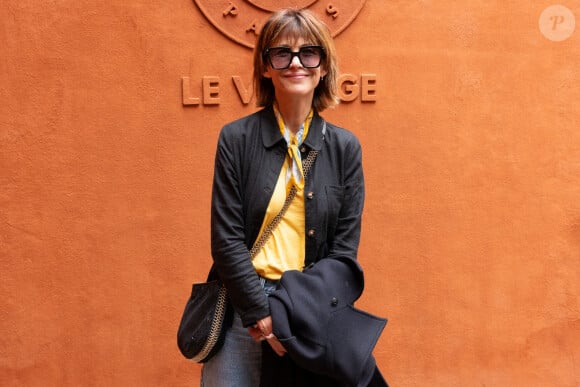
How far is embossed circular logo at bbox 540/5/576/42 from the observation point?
16.5 feet

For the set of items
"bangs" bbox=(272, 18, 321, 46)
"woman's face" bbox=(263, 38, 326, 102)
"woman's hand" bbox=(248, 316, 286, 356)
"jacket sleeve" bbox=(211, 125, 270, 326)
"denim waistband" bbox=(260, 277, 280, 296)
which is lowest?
"woman's hand" bbox=(248, 316, 286, 356)

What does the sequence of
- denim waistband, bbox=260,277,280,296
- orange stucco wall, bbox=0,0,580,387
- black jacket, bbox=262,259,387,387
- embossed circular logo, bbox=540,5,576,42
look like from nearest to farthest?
black jacket, bbox=262,259,387,387 < denim waistband, bbox=260,277,280,296 < orange stucco wall, bbox=0,0,580,387 < embossed circular logo, bbox=540,5,576,42

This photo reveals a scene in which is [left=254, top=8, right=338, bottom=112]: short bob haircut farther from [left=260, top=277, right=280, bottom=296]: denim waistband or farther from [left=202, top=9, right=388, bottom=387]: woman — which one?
[left=260, top=277, right=280, bottom=296]: denim waistband

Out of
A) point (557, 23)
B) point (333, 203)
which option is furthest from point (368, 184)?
point (333, 203)

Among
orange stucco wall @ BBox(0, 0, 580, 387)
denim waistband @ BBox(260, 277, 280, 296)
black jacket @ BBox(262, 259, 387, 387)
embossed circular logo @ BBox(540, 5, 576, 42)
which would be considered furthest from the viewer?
embossed circular logo @ BBox(540, 5, 576, 42)

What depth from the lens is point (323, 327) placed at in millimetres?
2697

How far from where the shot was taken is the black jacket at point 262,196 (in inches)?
106

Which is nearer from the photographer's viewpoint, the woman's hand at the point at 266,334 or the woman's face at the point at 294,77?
the woman's hand at the point at 266,334

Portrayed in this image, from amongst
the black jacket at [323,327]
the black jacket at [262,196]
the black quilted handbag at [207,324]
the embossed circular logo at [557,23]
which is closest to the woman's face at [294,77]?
the black jacket at [262,196]

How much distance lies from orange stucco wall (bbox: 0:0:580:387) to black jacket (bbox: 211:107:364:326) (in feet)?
6.18

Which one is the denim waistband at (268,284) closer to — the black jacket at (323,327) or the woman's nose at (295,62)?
the black jacket at (323,327)

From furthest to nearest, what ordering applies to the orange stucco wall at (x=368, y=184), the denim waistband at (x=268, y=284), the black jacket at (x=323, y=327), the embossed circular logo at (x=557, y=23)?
the embossed circular logo at (x=557, y=23), the orange stucco wall at (x=368, y=184), the denim waistband at (x=268, y=284), the black jacket at (x=323, y=327)

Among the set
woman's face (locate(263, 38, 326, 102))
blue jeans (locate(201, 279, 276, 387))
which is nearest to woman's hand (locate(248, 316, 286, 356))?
blue jeans (locate(201, 279, 276, 387))

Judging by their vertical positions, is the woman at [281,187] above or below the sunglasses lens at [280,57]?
below
